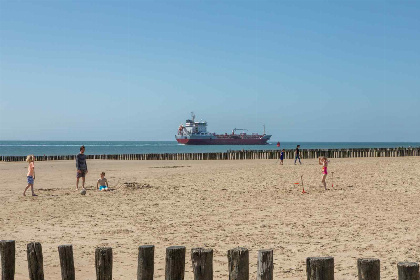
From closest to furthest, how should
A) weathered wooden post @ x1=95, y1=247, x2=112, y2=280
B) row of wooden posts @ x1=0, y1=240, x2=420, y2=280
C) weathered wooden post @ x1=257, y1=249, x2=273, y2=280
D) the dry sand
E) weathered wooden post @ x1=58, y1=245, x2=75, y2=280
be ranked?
row of wooden posts @ x1=0, y1=240, x2=420, y2=280 → weathered wooden post @ x1=257, y1=249, x2=273, y2=280 → weathered wooden post @ x1=95, y1=247, x2=112, y2=280 → weathered wooden post @ x1=58, y1=245, x2=75, y2=280 → the dry sand

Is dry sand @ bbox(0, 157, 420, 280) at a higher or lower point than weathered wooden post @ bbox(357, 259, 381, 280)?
lower

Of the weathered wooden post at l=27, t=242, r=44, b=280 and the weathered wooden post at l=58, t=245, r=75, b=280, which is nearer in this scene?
the weathered wooden post at l=58, t=245, r=75, b=280

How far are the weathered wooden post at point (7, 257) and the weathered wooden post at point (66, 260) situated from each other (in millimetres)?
614

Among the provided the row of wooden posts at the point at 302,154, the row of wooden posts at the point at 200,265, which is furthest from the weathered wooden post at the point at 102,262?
the row of wooden posts at the point at 302,154

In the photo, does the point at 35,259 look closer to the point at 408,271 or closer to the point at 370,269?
the point at 370,269

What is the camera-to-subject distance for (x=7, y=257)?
16.8ft

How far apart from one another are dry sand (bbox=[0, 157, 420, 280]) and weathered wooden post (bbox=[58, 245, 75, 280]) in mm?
2061

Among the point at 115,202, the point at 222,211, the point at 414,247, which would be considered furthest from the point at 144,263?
the point at 115,202

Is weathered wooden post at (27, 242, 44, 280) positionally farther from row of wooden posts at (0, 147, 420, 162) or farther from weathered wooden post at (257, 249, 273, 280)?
row of wooden posts at (0, 147, 420, 162)

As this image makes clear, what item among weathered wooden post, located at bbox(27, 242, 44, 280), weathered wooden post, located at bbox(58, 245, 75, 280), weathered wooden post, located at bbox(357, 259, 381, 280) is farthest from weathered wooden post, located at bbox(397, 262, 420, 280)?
weathered wooden post, located at bbox(27, 242, 44, 280)

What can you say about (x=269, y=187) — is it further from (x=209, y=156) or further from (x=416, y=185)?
(x=209, y=156)

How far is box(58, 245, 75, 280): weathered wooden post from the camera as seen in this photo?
4.85m

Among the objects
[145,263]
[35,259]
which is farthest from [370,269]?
[35,259]

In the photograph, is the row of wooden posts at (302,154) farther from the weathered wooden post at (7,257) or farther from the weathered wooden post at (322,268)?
the weathered wooden post at (322,268)
